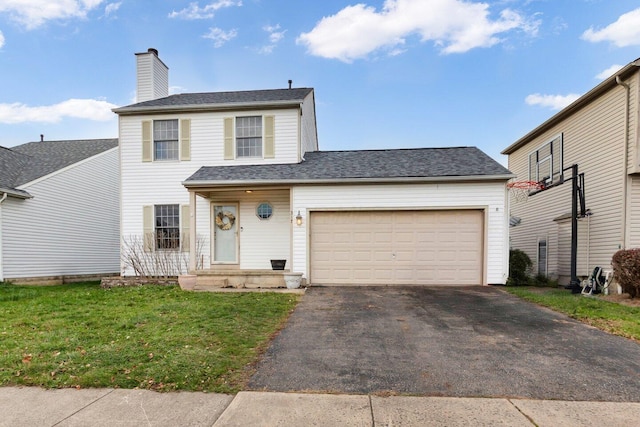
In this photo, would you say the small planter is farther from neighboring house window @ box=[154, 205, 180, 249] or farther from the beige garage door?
neighboring house window @ box=[154, 205, 180, 249]

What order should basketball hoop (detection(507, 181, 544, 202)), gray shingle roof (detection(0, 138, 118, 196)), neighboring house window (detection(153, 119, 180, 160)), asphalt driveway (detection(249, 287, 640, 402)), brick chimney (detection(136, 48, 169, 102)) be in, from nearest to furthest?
asphalt driveway (detection(249, 287, 640, 402)) → basketball hoop (detection(507, 181, 544, 202)) → neighboring house window (detection(153, 119, 180, 160)) → gray shingle roof (detection(0, 138, 118, 196)) → brick chimney (detection(136, 48, 169, 102))

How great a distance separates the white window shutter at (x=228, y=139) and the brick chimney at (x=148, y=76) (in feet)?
12.3

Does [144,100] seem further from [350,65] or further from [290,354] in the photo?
[290,354]

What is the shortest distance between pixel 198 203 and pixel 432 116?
Result: 44.2 feet

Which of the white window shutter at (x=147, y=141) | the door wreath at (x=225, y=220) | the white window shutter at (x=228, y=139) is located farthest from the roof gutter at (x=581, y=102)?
the white window shutter at (x=147, y=141)

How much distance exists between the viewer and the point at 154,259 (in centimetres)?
1117

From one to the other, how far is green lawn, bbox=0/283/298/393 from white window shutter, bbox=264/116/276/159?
5205 millimetres

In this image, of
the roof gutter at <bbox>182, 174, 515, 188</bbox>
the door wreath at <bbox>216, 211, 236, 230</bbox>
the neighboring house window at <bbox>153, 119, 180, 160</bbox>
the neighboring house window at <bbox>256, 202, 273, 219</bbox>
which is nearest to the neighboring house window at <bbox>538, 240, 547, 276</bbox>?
the roof gutter at <bbox>182, 174, 515, 188</bbox>

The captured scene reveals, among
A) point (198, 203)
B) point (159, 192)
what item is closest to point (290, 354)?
point (198, 203)

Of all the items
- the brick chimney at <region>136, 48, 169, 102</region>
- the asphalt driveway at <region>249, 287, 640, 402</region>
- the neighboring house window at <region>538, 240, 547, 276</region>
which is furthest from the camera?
the brick chimney at <region>136, 48, 169, 102</region>

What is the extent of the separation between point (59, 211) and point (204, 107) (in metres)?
7.04

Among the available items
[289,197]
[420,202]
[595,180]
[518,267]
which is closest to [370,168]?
[420,202]

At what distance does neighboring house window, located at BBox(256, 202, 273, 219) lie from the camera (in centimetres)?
1103

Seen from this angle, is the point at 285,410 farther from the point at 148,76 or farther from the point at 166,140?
the point at 148,76
